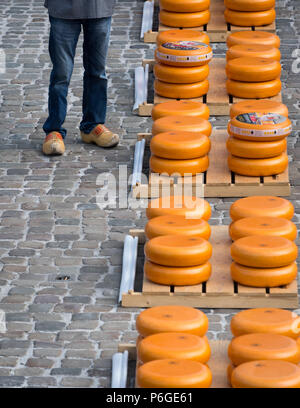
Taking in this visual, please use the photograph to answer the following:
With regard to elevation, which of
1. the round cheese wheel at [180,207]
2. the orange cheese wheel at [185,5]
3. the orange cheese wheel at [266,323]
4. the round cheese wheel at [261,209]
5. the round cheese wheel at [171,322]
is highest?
the orange cheese wheel at [185,5]

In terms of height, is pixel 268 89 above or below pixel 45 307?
above

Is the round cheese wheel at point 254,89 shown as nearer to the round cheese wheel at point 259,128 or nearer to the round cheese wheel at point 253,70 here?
the round cheese wheel at point 253,70

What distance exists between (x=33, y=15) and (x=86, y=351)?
22.3ft

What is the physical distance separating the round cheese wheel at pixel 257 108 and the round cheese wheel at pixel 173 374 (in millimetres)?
3462

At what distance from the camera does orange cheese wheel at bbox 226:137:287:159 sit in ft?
25.7

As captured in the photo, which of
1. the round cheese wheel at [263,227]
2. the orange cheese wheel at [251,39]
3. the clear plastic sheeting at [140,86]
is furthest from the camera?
the orange cheese wheel at [251,39]

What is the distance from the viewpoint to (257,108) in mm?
8328

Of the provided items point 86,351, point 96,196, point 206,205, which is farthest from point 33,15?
point 86,351

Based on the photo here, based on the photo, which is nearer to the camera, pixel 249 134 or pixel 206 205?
pixel 206 205

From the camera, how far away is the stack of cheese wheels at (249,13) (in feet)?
34.8

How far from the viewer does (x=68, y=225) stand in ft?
24.8

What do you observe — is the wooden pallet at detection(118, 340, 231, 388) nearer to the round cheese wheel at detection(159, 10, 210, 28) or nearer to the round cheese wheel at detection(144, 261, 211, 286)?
the round cheese wheel at detection(144, 261, 211, 286)

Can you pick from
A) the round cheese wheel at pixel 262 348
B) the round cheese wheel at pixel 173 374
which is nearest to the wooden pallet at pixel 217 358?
the round cheese wheel at pixel 262 348

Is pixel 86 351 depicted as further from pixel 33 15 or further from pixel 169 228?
pixel 33 15
